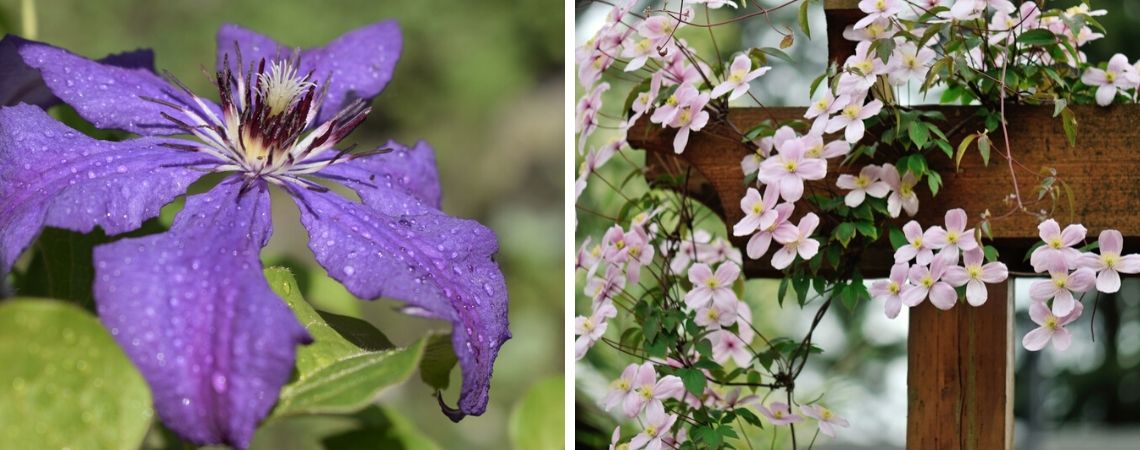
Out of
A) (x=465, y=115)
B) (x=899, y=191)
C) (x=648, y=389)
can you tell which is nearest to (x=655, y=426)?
(x=648, y=389)

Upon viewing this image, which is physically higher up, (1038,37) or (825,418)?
(1038,37)

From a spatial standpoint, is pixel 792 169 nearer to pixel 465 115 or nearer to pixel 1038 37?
pixel 1038 37

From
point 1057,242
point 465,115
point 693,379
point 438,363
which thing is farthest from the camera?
point 465,115

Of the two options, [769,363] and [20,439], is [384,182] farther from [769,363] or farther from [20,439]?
[769,363]

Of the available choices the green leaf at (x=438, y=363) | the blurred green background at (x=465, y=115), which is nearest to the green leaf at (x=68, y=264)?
the green leaf at (x=438, y=363)

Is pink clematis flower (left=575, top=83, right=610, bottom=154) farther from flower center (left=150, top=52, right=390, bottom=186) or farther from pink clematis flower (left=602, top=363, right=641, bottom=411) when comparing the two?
flower center (left=150, top=52, right=390, bottom=186)

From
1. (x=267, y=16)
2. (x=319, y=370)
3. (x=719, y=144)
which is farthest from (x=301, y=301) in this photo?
(x=267, y=16)
